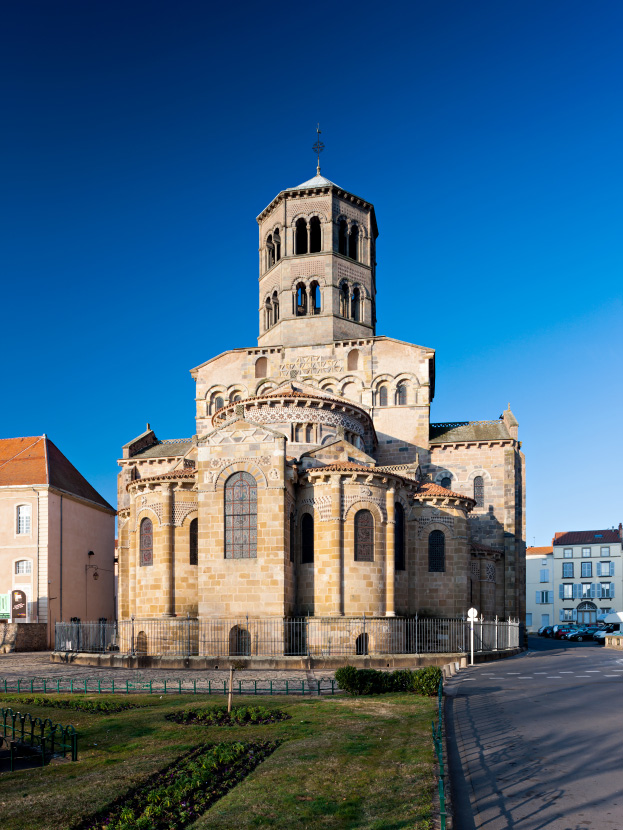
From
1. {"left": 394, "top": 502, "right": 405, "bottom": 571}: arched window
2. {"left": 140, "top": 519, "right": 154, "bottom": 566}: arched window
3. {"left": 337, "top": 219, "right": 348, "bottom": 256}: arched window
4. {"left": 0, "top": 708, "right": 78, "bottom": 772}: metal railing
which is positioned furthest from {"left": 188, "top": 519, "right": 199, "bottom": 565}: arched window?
{"left": 337, "top": 219, "right": 348, "bottom": 256}: arched window

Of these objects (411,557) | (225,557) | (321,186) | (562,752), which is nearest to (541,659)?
(411,557)

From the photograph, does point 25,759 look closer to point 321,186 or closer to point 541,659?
point 541,659

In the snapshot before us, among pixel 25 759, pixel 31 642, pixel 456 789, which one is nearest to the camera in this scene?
pixel 456 789

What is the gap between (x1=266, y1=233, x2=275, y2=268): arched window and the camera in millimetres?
49031

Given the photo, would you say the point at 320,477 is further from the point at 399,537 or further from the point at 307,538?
the point at 399,537

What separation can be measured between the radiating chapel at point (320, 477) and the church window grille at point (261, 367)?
0.20 m

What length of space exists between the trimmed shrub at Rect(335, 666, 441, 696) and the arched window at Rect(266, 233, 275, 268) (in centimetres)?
3403

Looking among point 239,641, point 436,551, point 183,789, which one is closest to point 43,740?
point 183,789

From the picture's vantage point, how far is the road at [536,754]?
8.85 meters

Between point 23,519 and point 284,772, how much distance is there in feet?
113

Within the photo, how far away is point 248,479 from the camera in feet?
97.9

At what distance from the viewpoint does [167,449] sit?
4650 cm

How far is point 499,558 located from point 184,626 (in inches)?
771

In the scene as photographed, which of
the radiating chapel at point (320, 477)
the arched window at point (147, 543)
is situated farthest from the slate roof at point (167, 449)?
the arched window at point (147, 543)
